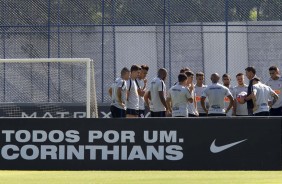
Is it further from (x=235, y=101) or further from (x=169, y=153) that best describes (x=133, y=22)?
(x=169, y=153)

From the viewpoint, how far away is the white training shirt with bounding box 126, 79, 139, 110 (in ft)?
77.6

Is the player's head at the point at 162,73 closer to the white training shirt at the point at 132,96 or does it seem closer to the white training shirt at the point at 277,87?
the white training shirt at the point at 132,96

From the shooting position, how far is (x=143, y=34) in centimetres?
3444

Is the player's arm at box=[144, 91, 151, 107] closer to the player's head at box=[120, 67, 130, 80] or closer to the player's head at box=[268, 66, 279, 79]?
the player's head at box=[120, 67, 130, 80]

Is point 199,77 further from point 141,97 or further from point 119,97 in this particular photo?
point 119,97

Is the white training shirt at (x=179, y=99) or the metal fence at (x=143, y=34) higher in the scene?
the metal fence at (x=143, y=34)

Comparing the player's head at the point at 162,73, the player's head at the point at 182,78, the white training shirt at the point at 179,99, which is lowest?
the white training shirt at the point at 179,99

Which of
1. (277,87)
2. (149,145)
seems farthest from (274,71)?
(149,145)

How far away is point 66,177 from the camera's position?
18016 millimetres

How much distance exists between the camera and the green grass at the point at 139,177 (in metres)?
17.0

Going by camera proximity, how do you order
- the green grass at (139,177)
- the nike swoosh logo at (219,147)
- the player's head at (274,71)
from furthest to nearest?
the player's head at (274,71) < the nike swoosh logo at (219,147) < the green grass at (139,177)

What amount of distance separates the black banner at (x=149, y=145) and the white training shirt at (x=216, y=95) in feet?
9.90

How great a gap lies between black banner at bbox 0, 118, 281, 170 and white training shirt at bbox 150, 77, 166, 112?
3217 millimetres

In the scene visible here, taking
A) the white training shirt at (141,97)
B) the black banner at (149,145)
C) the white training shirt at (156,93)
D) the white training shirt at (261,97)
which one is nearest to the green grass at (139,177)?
the black banner at (149,145)
